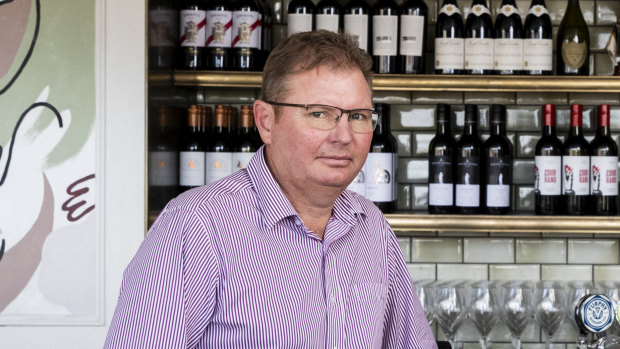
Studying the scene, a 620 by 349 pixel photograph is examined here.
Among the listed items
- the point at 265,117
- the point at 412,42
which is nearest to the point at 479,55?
the point at 412,42

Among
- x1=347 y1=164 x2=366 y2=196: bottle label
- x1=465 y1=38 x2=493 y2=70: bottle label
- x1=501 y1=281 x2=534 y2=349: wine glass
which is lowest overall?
x1=501 y1=281 x2=534 y2=349: wine glass

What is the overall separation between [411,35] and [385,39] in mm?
73

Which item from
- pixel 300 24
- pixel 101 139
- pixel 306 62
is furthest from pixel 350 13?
pixel 306 62

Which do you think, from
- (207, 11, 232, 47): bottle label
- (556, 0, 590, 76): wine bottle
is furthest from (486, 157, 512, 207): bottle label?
(207, 11, 232, 47): bottle label

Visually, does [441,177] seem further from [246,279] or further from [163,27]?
[246,279]

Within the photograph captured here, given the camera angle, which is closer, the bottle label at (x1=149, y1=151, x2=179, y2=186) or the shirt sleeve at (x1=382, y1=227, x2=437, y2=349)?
the shirt sleeve at (x1=382, y1=227, x2=437, y2=349)

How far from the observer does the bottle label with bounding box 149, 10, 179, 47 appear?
6.44 ft

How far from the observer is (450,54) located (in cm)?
214

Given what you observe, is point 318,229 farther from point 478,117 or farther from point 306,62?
point 478,117

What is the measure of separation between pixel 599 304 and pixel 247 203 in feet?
4.06

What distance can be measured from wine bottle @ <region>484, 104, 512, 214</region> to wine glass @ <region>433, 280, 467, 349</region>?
0.24 meters

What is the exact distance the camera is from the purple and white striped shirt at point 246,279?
1.11 m

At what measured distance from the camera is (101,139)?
1.92 meters

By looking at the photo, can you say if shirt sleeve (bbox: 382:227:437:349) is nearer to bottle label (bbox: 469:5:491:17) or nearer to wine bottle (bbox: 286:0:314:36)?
wine bottle (bbox: 286:0:314:36)
